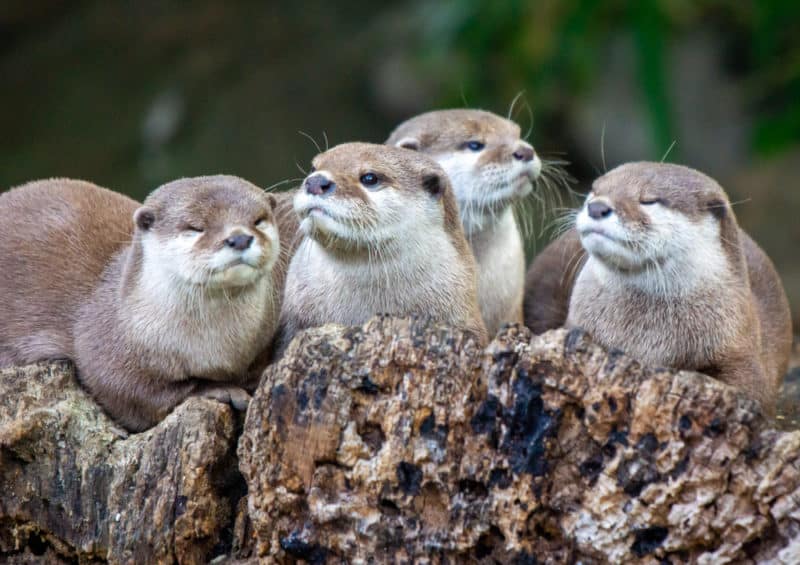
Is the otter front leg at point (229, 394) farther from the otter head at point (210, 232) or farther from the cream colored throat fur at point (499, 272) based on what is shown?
the cream colored throat fur at point (499, 272)

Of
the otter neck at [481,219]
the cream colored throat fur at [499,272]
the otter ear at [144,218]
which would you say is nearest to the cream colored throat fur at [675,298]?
the cream colored throat fur at [499,272]

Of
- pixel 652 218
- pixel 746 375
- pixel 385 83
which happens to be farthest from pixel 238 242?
pixel 385 83

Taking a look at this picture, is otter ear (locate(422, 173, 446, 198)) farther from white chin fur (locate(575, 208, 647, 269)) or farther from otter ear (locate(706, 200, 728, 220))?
otter ear (locate(706, 200, 728, 220))

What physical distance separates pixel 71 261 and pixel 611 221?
5.84 ft

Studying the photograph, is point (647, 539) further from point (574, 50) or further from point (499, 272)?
point (574, 50)

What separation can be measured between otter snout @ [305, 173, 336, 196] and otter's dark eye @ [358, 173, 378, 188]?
0.51 feet

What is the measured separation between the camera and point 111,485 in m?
3.07

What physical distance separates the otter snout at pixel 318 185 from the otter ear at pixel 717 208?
1.06m

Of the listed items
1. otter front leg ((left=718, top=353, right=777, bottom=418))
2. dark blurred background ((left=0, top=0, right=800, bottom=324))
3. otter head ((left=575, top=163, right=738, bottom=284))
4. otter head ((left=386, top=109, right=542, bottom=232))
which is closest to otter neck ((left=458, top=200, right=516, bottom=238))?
otter head ((left=386, top=109, right=542, bottom=232))

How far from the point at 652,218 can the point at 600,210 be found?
0.17 metres

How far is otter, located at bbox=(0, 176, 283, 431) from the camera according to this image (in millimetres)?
3227

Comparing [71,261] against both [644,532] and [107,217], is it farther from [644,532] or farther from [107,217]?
[644,532]

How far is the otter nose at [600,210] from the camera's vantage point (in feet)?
9.96

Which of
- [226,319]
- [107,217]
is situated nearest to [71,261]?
[107,217]
